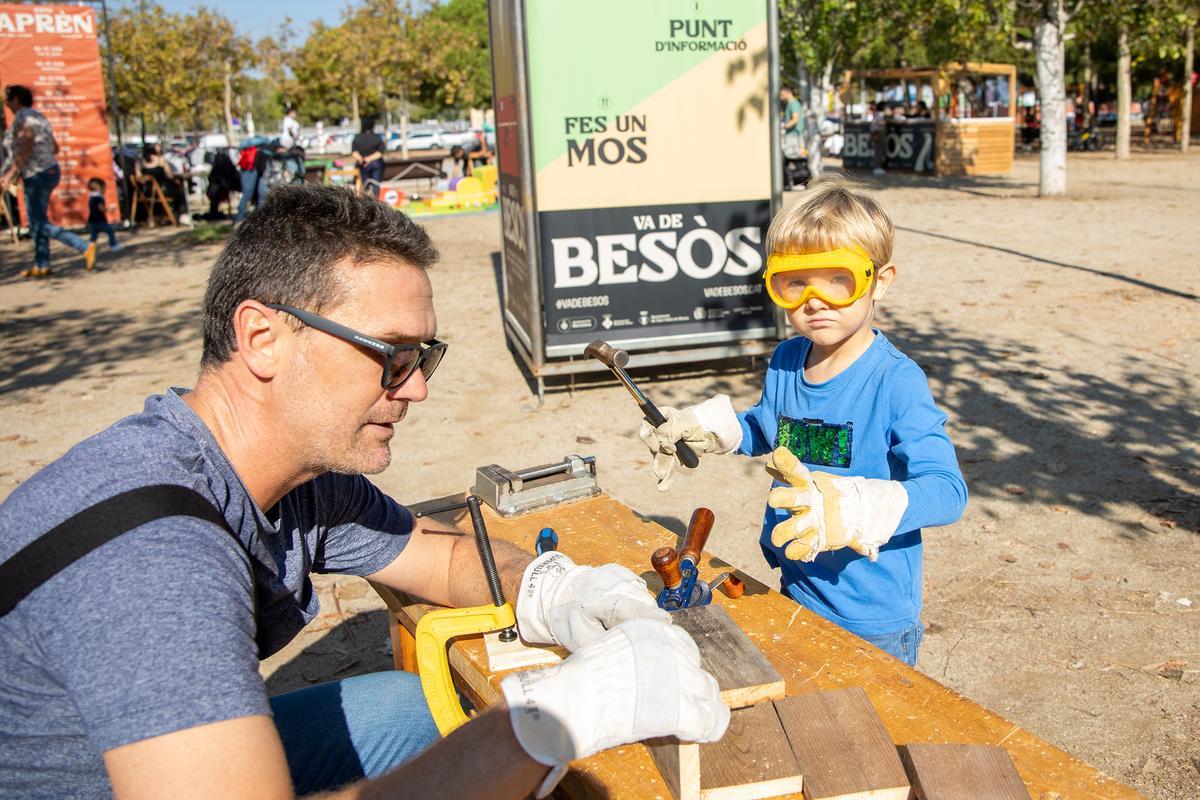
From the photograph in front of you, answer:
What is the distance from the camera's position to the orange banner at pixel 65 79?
638 inches

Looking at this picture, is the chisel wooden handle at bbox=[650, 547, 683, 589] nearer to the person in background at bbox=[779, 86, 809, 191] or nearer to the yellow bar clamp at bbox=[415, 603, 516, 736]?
the yellow bar clamp at bbox=[415, 603, 516, 736]

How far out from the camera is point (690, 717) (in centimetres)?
151

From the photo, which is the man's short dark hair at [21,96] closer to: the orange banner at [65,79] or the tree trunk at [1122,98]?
the orange banner at [65,79]

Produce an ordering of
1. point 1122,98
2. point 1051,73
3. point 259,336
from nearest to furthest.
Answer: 1. point 259,336
2. point 1051,73
3. point 1122,98

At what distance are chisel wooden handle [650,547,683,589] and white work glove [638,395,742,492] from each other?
0.62 metres

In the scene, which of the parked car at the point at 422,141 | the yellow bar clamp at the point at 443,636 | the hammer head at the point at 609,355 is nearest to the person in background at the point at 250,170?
the hammer head at the point at 609,355

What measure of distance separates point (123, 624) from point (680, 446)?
1563 mm

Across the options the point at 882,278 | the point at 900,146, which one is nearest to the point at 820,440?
the point at 882,278

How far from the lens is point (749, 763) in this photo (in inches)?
65.8

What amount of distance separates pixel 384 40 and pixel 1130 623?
120 feet

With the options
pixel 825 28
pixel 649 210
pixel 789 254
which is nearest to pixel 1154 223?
pixel 825 28

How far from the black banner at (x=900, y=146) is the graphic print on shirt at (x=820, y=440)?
21.2 meters

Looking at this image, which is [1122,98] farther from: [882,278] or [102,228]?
[882,278]

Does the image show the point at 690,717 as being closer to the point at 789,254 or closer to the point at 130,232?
the point at 789,254
